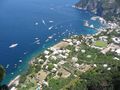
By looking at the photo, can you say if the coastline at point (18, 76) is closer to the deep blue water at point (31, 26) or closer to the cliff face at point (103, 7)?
the deep blue water at point (31, 26)

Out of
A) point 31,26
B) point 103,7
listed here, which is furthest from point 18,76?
point 103,7

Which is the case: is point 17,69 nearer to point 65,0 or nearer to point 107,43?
point 107,43

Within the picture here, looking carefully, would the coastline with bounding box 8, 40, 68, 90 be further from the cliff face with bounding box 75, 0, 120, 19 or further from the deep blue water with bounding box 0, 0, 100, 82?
the cliff face with bounding box 75, 0, 120, 19

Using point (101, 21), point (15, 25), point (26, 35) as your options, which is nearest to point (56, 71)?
point (26, 35)

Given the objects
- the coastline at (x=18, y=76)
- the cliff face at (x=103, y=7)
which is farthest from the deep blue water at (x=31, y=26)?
the cliff face at (x=103, y=7)

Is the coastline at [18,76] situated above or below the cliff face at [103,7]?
above

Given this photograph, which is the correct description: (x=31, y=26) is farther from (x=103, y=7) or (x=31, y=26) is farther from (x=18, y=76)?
(x=18, y=76)

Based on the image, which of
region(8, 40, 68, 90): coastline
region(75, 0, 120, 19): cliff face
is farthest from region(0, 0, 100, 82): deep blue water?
region(75, 0, 120, 19): cliff face
